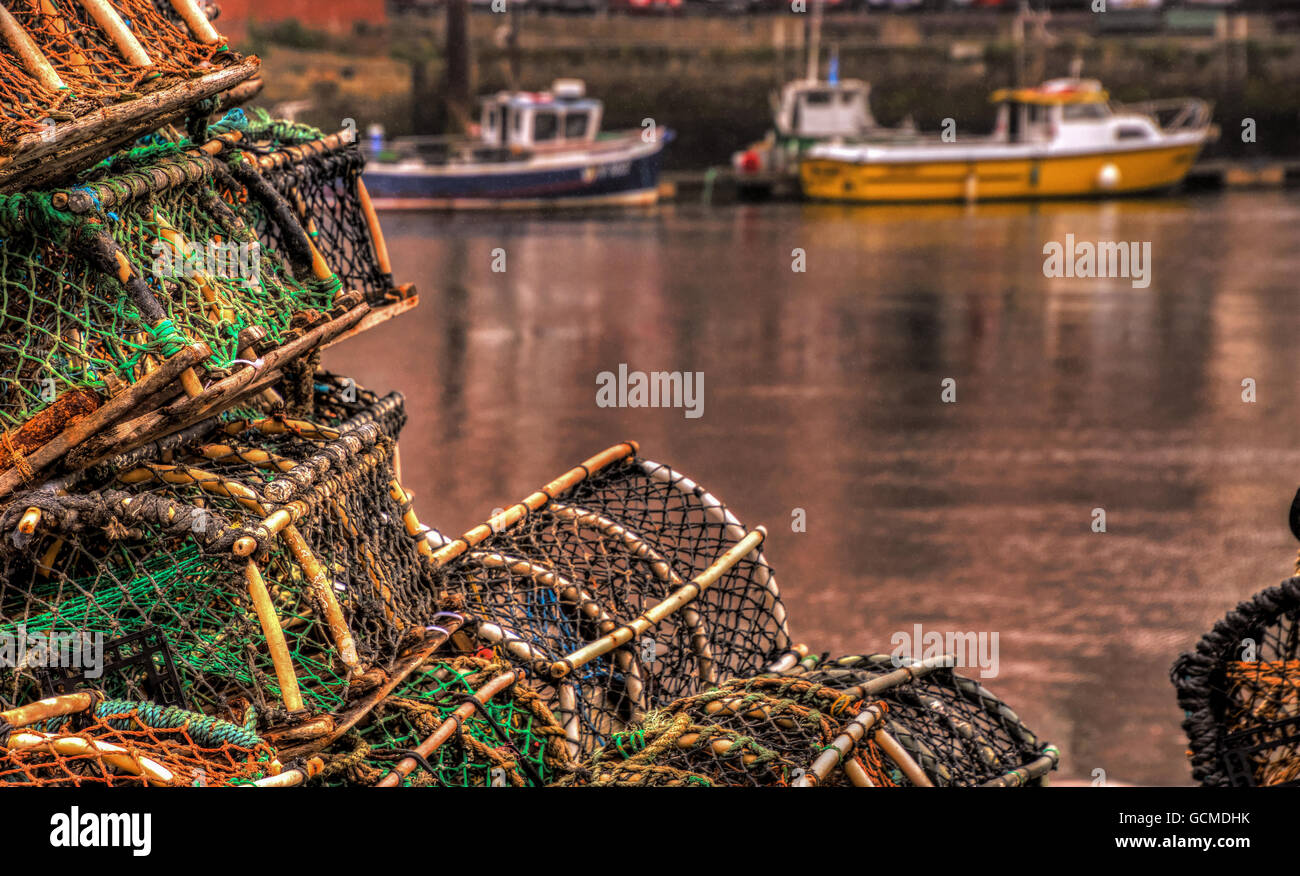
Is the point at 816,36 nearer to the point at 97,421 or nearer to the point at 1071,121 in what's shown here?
the point at 1071,121

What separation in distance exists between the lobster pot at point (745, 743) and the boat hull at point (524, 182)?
17938 millimetres

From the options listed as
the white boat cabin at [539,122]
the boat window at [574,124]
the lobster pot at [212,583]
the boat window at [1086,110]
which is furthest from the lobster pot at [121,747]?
the boat window at [1086,110]

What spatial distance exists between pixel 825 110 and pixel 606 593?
20.3 meters

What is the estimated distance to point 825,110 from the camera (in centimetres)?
2214

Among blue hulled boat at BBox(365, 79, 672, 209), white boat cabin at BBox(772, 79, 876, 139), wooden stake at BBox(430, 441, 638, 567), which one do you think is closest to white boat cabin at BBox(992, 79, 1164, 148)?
white boat cabin at BBox(772, 79, 876, 139)

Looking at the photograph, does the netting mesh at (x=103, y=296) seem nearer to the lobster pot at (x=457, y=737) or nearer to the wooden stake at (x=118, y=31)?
the wooden stake at (x=118, y=31)

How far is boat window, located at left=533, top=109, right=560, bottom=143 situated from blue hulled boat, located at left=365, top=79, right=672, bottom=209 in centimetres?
1

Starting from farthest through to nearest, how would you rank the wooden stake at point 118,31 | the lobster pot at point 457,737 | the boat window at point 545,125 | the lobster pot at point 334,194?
the boat window at point 545,125, the lobster pot at point 334,194, the wooden stake at point 118,31, the lobster pot at point 457,737

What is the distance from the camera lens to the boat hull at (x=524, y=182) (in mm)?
19672

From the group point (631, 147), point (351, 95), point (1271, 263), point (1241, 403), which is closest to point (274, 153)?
point (1241, 403)

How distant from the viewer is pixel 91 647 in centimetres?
187

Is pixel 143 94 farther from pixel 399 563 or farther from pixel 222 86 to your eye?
pixel 399 563

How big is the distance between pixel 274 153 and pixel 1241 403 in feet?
27.4
